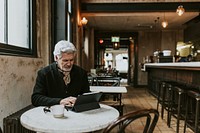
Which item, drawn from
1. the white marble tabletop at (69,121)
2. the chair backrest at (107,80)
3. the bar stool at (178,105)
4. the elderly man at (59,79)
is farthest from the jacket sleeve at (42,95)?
the chair backrest at (107,80)

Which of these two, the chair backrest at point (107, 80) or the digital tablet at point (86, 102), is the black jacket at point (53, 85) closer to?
the digital tablet at point (86, 102)

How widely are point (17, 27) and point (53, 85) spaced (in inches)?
43.3

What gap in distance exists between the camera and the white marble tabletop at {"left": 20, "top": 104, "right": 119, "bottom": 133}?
153cm

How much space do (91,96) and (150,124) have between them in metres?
0.61

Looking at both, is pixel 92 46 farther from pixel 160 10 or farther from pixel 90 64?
pixel 160 10

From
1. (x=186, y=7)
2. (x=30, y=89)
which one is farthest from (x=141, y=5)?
(x=30, y=89)

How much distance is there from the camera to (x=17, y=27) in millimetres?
2947

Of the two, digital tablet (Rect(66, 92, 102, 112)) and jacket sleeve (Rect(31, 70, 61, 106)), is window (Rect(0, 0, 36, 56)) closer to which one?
jacket sleeve (Rect(31, 70, 61, 106))

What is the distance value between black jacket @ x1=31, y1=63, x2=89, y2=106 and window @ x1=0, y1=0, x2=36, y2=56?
1.64 ft

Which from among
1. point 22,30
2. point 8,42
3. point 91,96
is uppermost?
point 22,30

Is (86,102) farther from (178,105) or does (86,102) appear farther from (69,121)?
(178,105)

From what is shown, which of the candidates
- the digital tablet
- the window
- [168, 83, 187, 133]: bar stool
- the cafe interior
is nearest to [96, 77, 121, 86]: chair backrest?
the cafe interior

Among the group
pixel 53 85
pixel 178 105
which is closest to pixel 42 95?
pixel 53 85

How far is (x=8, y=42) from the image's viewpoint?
8.45 ft
